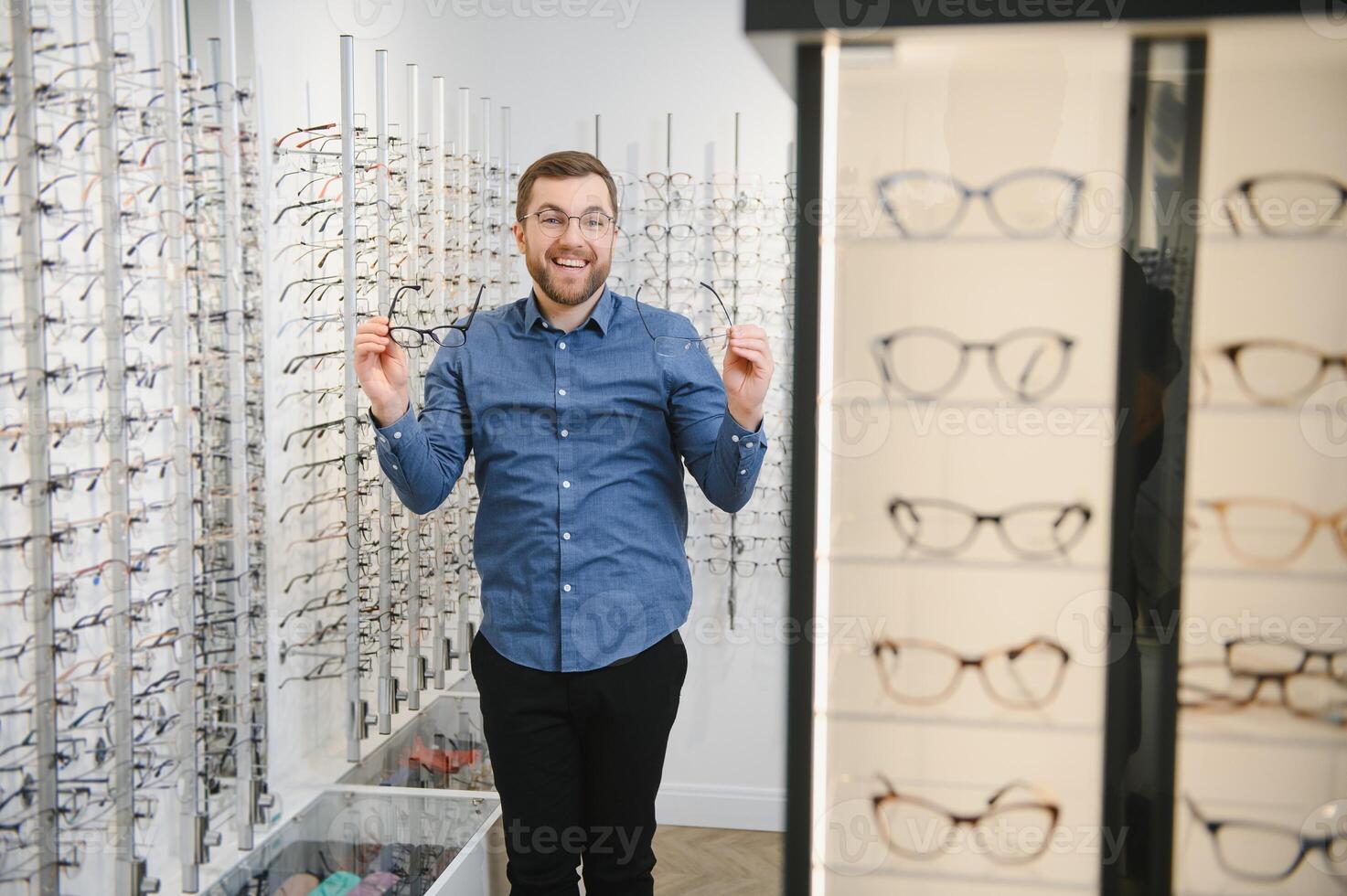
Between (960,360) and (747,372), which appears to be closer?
(960,360)

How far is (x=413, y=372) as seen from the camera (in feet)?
10.6

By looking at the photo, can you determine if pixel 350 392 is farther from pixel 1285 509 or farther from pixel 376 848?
pixel 1285 509

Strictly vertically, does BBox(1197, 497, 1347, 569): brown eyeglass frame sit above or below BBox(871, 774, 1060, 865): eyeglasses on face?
above

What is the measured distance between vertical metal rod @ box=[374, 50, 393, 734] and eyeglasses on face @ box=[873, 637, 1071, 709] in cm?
201

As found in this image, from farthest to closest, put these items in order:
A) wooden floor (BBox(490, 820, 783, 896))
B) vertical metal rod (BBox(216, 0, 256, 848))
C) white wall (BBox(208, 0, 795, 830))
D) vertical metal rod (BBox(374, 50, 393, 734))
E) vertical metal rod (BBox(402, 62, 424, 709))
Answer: white wall (BBox(208, 0, 795, 830))
wooden floor (BBox(490, 820, 783, 896))
vertical metal rod (BBox(402, 62, 424, 709))
vertical metal rod (BBox(374, 50, 393, 734))
vertical metal rod (BBox(216, 0, 256, 848))

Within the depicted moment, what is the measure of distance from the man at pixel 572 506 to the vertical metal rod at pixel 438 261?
1423 millimetres

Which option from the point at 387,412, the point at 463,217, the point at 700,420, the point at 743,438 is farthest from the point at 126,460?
the point at 463,217

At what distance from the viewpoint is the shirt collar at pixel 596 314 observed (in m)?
2.07

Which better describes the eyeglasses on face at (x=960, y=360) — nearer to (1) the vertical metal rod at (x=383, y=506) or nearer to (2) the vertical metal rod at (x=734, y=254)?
(1) the vertical metal rod at (x=383, y=506)

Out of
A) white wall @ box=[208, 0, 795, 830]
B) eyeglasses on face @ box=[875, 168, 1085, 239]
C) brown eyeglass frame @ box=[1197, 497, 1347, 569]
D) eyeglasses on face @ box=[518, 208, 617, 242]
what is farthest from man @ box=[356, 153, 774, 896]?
white wall @ box=[208, 0, 795, 830]

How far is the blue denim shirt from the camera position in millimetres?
1993

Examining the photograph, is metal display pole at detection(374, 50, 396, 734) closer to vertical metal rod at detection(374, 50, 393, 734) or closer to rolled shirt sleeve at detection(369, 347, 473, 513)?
vertical metal rod at detection(374, 50, 393, 734)

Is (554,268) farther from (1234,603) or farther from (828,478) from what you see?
(1234,603)

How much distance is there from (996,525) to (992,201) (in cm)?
42
